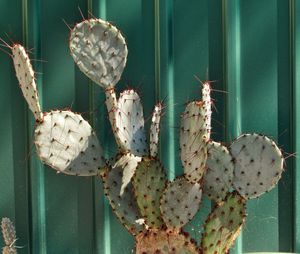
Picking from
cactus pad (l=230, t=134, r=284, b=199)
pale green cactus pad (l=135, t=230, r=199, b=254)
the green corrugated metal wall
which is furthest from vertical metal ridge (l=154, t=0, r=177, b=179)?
pale green cactus pad (l=135, t=230, r=199, b=254)

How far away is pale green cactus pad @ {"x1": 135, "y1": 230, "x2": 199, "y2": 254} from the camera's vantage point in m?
2.92

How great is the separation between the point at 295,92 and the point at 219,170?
658mm

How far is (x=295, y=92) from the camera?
3520mm

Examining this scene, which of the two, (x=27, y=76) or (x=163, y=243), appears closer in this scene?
(x=163, y=243)

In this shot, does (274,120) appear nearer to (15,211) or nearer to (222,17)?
(222,17)

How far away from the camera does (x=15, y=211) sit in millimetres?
3619

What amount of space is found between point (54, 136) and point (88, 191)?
0.59 metres

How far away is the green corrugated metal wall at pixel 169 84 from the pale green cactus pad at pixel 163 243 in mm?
618

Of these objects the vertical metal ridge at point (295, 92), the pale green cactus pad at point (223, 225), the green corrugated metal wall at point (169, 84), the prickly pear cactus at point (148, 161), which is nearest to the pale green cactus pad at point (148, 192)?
the prickly pear cactus at point (148, 161)

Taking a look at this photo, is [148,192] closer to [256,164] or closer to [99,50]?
[256,164]

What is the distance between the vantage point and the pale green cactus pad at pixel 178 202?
3.03 m

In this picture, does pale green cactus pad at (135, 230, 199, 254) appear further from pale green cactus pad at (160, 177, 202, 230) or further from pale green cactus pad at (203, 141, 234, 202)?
pale green cactus pad at (203, 141, 234, 202)

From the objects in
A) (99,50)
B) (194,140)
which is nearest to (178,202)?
(194,140)

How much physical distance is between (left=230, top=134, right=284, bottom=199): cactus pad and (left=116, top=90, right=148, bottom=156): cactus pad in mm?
402
